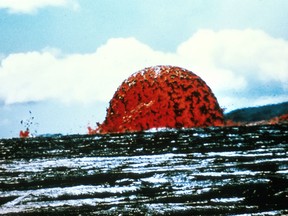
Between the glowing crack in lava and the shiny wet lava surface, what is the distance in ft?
11.5

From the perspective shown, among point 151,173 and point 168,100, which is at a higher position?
point 168,100

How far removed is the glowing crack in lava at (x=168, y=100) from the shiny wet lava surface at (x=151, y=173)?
11.5 ft

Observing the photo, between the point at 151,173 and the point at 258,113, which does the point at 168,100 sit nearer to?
the point at 258,113

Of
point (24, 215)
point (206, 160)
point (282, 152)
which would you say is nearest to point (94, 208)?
point (24, 215)

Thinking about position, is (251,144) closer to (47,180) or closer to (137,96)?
(47,180)

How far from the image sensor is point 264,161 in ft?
8.07

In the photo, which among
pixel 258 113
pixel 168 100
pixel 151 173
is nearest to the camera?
pixel 151 173

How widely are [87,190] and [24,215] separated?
41 centimetres

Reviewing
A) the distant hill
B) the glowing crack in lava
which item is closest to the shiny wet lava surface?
the glowing crack in lava

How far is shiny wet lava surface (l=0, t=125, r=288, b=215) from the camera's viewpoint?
167 centimetres

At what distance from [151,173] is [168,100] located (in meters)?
5.36

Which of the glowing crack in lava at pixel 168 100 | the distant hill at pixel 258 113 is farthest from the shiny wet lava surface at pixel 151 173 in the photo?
the distant hill at pixel 258 113

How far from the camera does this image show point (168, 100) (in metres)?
7.61

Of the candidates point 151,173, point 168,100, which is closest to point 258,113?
point 168,100
